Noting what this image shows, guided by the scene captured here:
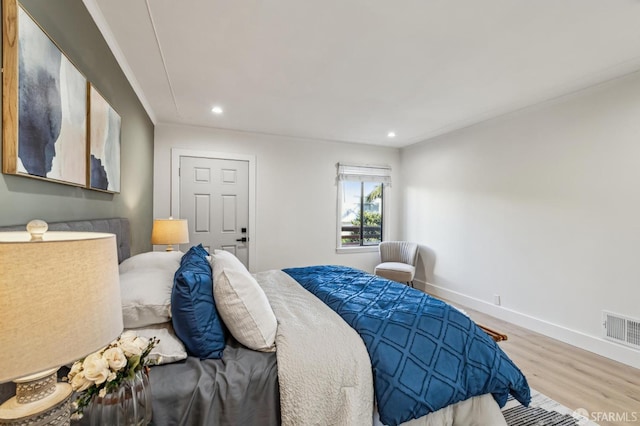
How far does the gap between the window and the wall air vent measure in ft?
10.3

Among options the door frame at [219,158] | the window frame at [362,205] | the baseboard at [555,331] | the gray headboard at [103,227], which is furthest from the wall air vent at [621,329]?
the gray headboard at [103,227]

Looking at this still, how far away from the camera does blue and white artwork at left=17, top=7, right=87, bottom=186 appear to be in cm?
114

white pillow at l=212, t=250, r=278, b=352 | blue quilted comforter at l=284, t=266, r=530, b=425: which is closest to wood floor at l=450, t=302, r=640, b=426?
blue quilted comforter at l=284, t=266, r=530, b=425

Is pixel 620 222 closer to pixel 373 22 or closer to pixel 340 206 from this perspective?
pixel 373 22

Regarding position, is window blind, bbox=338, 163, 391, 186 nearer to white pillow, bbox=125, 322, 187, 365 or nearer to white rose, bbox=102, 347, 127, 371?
white pillow, bbox=125, 322, 187, 365

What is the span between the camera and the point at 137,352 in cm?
96

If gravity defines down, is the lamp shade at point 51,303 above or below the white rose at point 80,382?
above

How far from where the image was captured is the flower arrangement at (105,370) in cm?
86

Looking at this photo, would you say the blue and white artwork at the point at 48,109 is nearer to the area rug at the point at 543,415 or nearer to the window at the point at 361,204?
the area rug at the point at 543,415

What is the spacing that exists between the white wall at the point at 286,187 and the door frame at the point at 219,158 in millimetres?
58

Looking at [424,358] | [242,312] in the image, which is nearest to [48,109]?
[242,312]

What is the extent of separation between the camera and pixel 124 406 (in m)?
0.95

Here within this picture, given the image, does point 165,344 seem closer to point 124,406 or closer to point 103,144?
point 124,406

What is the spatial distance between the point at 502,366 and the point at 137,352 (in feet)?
5.61
